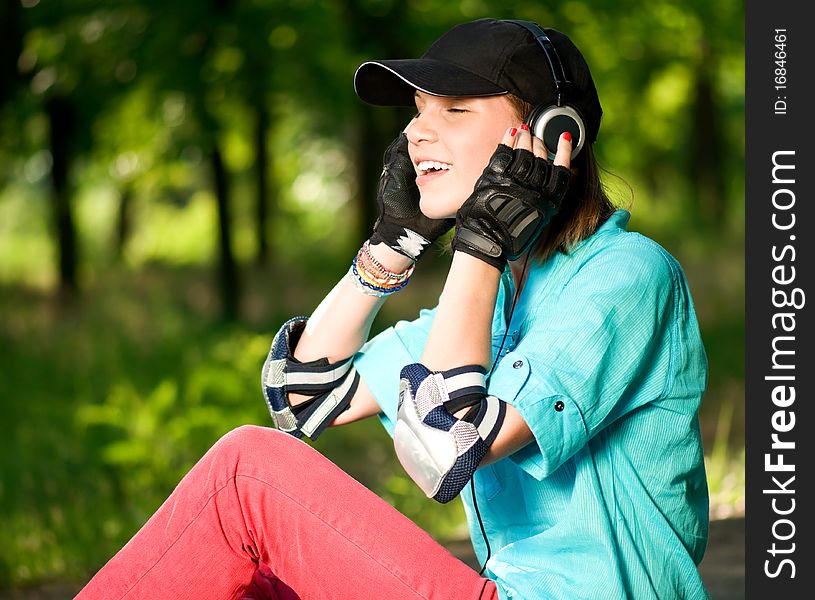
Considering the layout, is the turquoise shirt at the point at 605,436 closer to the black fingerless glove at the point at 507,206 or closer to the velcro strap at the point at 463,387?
the velcro strap at the point at 463,387

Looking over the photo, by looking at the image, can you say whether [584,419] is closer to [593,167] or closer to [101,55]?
[593,167]

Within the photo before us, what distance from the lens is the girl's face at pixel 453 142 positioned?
2.60m

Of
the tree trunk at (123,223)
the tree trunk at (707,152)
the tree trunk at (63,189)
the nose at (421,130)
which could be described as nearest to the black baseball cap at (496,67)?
the nose at (421,130)

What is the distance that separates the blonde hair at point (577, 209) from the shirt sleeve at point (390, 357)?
0.41m

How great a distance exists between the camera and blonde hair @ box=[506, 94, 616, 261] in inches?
102

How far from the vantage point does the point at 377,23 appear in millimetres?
10219

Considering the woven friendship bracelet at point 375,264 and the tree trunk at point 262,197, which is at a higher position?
the woven friendship bracelet at point 375,264

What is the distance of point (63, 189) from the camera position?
1215cm

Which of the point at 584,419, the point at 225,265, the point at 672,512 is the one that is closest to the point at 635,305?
the point at 584,419

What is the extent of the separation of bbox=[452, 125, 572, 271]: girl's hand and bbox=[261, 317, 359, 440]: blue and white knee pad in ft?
2.22

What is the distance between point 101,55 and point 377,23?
235 cm

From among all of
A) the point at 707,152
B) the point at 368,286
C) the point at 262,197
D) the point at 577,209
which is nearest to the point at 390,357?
the point at 368,286

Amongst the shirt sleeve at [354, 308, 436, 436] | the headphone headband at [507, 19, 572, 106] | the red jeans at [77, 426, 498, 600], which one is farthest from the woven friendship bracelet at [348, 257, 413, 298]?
the headphone headband at [507, 19, 572, 106]

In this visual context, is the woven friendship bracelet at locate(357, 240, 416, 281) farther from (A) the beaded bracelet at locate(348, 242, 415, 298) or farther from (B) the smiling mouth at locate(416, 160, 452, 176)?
(B) the smiling mouth at locate(416, 160, 452, 176)
